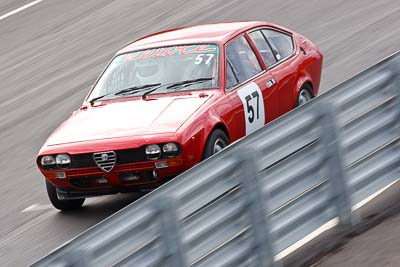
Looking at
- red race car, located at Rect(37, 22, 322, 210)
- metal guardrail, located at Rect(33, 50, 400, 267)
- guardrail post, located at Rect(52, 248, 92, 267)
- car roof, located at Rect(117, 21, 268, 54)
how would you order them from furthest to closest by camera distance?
car roof, located at Rect(117, 21, 268, 54), red race car, located at Rect(37, 22, 322, 210), metal guardrail, located at Rect(33, 50, 400, 267), guardrail post, located at Rect(52, 248, 92, 267)

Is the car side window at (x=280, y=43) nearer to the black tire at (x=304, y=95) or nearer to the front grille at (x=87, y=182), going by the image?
the black tire at (x=304, y=95)

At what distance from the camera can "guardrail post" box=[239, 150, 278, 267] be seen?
7859mm

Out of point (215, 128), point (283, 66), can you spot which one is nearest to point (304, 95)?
point (283, 66)

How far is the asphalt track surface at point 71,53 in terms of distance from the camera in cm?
1120

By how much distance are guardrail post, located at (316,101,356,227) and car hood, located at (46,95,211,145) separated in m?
1.90

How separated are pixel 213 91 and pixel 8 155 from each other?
4174 millimetres

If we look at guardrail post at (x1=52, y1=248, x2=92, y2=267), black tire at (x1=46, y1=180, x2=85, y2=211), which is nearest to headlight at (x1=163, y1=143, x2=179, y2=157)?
black tire at (x1=46, y1=180, x2=85, y2=211)

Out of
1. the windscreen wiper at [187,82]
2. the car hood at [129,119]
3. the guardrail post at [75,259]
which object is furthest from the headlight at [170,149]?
the guardrail post at [75,259]

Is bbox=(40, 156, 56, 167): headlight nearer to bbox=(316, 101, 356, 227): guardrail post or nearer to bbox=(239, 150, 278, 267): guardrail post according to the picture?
bbox=(316, 101, 356, 227): guardrail post

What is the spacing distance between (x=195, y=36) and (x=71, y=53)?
7.53 m

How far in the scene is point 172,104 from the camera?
35.5 feet

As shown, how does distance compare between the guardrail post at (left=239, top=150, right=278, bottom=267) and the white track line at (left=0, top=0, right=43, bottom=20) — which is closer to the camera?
the guardrail post at (left=239, top=150, right=278, bottom=267)

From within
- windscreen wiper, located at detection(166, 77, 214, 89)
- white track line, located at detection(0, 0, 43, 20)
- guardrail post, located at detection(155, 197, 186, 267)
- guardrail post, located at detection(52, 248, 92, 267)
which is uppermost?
guardrail post, located at detection(52, 248, 92, 267)

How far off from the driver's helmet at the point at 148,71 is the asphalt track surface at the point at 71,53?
118 centimetres
